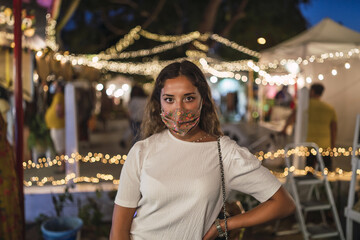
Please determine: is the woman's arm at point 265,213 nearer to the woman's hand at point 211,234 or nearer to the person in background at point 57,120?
the woman's hand at point 211,234

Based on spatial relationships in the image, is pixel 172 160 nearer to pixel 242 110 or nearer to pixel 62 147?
pixel 62 147

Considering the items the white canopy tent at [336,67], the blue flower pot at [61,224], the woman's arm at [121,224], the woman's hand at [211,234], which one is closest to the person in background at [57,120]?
the blue flower pot at [61,224]

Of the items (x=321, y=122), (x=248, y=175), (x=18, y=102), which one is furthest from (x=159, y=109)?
(x=321, y=122)

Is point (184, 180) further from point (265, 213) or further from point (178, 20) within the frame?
point (178, 20)

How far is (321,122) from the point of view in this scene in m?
4.82

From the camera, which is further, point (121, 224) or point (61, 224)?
point (61, 224)

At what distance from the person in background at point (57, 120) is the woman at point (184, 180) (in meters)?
4.50

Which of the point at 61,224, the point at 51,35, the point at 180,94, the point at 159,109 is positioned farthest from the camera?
the point at 51,35

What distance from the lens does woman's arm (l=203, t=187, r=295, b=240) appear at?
1.51 meters

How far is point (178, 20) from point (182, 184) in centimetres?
1643

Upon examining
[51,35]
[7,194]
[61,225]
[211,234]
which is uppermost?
[51,35]

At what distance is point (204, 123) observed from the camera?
5.88 ft

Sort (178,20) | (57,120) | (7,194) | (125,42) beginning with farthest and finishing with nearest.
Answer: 1. (178,20)
2. (125,42)
3. (57,120)
4. (7,194)

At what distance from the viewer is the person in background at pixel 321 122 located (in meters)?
4.77
